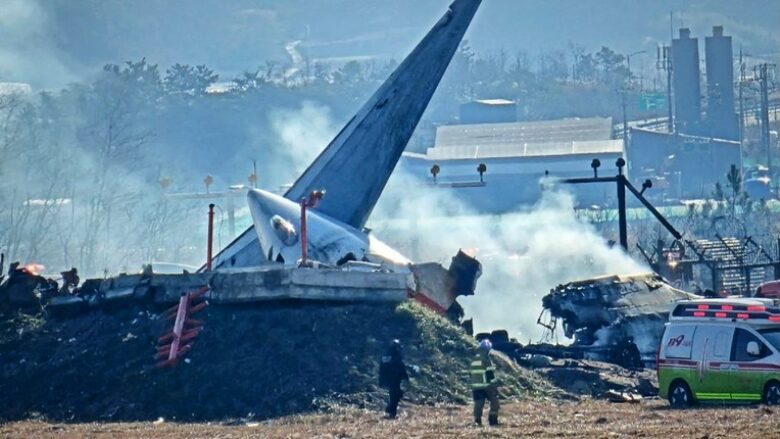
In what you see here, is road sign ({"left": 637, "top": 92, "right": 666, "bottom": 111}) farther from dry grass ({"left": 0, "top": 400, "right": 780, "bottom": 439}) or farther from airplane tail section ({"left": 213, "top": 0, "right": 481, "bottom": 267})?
dry grass ({"left": 0, "top": 400, "right": 780, "bottom": 439})

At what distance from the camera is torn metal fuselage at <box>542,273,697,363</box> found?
135 feet

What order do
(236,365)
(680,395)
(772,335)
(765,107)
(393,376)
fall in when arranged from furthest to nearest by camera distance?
(765,107), (236,365), (680,395), (772,335), (393,376)

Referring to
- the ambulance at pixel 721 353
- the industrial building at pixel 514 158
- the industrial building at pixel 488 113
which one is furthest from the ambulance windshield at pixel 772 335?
the industrial building at pixel 488 113

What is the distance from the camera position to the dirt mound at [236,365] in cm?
3195

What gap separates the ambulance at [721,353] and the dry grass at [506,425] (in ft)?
1.66

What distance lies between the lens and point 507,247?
80062 mm

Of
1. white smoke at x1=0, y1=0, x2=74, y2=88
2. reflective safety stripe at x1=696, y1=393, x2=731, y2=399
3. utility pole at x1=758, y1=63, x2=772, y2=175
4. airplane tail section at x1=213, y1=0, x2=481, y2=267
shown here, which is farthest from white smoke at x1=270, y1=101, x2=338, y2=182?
reflective safety stripe at x1=696, y1=393, x2=731, y2=399

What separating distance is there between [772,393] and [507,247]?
4959 cm

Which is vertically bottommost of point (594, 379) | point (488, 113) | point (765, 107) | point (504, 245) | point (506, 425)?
point (506, 425)

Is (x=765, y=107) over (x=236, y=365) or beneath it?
over

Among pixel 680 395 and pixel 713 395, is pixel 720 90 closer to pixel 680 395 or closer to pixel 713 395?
pixel 680 395

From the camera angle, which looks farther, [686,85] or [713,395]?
[686,85]

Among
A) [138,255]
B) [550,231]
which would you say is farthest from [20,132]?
[550,231]

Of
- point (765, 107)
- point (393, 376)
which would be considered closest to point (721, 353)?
point (393, 376)
